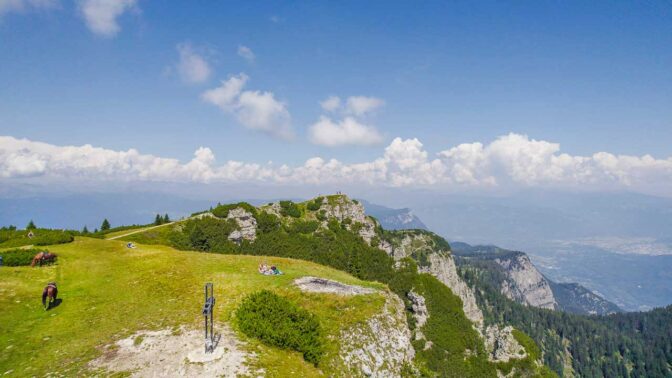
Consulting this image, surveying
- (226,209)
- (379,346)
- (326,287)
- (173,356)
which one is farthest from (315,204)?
(173,356)

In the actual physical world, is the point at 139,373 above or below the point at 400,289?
above

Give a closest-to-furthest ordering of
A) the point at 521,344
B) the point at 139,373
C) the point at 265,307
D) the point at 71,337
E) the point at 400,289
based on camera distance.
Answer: the point at 139,373 < the point at 71,337 < the point at 265,307 < the point at 400,289 < the point at 521,344

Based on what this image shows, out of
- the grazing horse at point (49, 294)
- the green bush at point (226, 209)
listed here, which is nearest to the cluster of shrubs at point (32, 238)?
the grazing horse at point (49, 294)

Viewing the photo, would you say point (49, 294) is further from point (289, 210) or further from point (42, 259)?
point (289, 210)

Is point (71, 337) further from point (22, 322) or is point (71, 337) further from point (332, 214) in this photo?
point (332, 214)

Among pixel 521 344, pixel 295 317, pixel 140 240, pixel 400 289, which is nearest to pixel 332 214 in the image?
pixel 400 289

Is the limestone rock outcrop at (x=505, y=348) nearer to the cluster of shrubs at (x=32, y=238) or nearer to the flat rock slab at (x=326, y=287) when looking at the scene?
the flat rock slab at (x=326, y=287)
